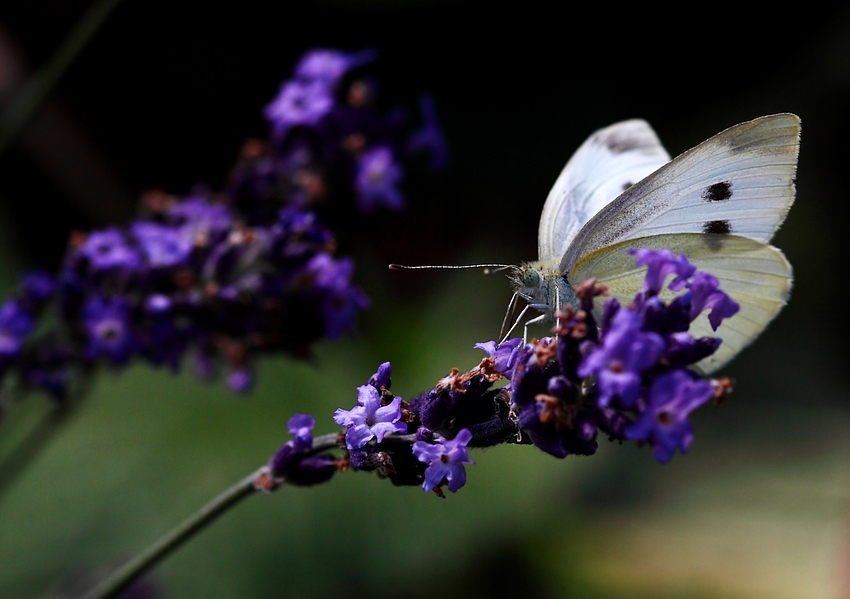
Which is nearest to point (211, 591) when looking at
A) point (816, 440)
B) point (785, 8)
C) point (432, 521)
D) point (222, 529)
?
point (222, 529)

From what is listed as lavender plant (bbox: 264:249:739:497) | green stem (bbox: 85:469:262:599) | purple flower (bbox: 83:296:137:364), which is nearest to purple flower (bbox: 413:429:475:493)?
lavender plant (bbox: 264:249:739:497)

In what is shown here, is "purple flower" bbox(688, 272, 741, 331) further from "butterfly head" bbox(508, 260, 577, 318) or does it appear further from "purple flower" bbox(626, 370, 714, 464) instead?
"butterfly head" bbox(508, 260, 577, 318)

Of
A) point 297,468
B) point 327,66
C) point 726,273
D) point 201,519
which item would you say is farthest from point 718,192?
point 327,66

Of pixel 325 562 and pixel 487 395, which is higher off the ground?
pixel 325 562

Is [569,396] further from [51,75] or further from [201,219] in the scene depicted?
[51,75]

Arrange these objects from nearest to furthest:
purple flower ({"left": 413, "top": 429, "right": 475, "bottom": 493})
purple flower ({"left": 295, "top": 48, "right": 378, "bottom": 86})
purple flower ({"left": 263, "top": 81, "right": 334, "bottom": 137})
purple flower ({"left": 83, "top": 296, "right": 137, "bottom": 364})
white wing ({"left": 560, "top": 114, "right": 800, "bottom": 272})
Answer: purple flower ({"left": 413, "top": 429, "right": 475, "bottom": 493}) → white wing ({"left": 560, "top": 114, "right": 800, "bottom": 272}) → purple flower ({"left": 83, "top": 296, "right": 137, "bottom": 364}) → purple flower ({"left": 263, "top": 81, "right": 334, "bottom": 137}) → purple flower ({"left": 295, "top": 48, "right": 378, "bottom": 86})

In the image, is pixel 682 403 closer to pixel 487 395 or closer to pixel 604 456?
pixel 487 395
